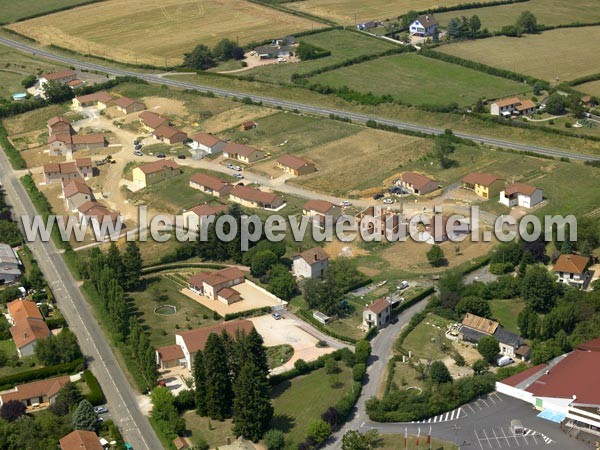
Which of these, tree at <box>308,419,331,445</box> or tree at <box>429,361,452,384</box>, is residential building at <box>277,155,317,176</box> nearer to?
tree at <box>429,361,452,384</box>

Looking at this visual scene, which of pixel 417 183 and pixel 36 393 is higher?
pixel 417 183

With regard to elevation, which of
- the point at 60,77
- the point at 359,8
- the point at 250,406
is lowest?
the point at 250,406

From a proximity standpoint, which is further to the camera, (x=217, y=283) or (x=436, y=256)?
(x=436, y=256)

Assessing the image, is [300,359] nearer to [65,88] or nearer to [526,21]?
[65,88]

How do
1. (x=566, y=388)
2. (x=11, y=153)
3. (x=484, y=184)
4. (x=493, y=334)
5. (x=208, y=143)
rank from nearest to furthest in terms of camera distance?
(x=566, y=388) < (x=493, y=334) < (x=484, y=184) < (x=208, y=143) < (x=11, y=153)

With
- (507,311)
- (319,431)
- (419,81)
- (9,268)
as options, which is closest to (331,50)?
(419,81)

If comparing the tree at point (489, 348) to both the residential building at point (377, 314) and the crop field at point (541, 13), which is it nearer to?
the residential building at point (377, 314)

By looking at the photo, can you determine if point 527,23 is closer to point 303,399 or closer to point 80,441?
point 303,399

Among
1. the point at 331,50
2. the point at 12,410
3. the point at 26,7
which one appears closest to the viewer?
the point at 12,410

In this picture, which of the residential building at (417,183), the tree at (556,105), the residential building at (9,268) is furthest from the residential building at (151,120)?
the tree at (556,105)

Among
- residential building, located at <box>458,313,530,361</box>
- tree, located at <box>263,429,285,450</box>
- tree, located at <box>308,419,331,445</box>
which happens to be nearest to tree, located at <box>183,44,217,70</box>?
residential building, located at <box>458,313,530,361</box>
